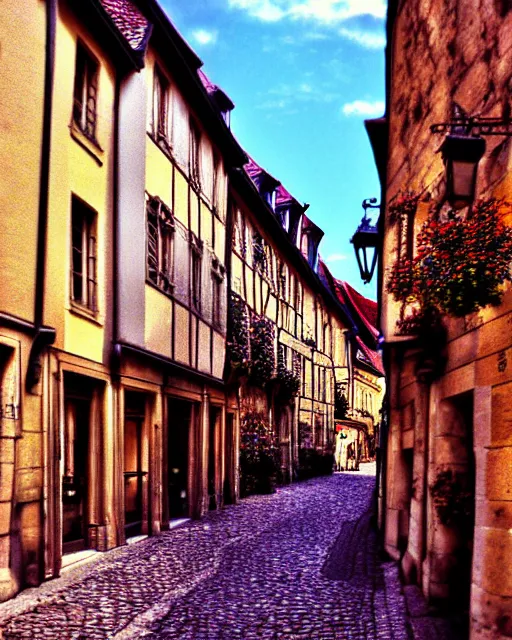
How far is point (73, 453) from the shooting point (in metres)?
10.5

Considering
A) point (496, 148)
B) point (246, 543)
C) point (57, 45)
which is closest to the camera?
point (496, 148)

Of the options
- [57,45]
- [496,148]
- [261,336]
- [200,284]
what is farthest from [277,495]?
[496,148]

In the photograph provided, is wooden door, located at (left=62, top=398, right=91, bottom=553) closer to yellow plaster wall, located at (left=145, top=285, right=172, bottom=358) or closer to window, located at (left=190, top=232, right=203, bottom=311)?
yellow plaster wall, located at (left=145, top=285, right=172, bottom=358)

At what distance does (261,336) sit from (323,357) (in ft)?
40.3

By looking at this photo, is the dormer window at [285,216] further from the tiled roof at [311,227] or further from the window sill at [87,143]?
the window sill at [87,143]

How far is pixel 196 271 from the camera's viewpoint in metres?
16.1

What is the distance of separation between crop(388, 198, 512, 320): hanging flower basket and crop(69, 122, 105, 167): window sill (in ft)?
18.7

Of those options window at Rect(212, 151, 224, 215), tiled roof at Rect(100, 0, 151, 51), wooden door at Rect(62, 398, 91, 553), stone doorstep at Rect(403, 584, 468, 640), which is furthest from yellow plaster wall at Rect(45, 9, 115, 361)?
window at Rect(212, 151, 224, 215)

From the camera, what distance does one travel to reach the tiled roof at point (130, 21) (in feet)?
41.3

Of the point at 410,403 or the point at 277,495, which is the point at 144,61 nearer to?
the point at 410,403

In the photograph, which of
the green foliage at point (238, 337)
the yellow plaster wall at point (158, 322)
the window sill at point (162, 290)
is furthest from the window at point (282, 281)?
the yellow plaster wall at point (158, 322)

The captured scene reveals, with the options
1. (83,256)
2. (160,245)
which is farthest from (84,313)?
(160,245)

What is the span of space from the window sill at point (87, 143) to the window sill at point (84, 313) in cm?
192

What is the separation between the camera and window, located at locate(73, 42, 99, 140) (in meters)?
10.9
